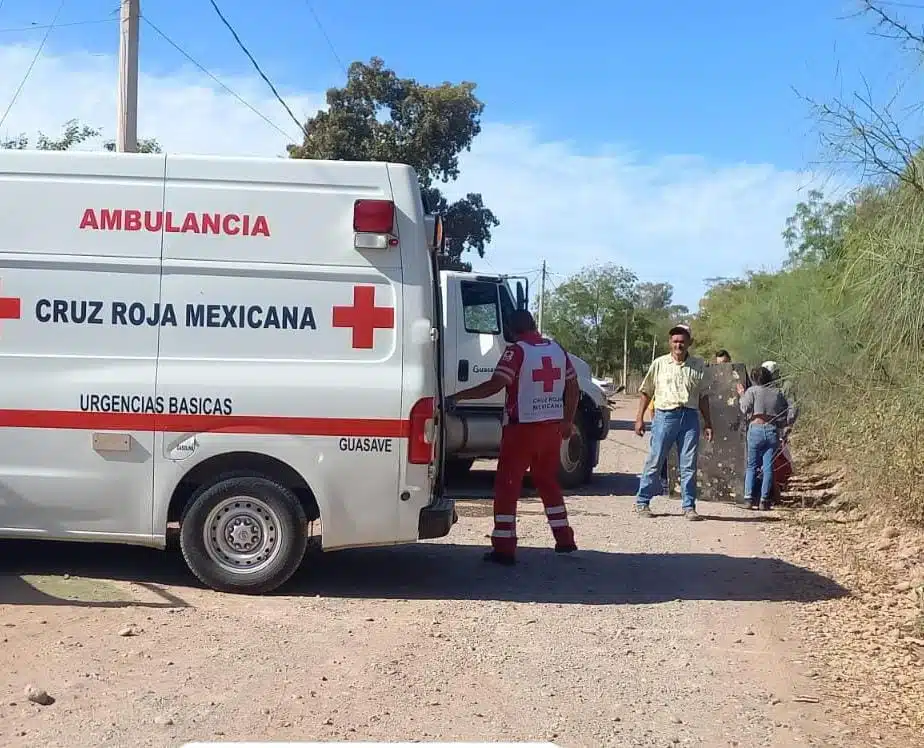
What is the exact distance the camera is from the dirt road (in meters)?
4.66

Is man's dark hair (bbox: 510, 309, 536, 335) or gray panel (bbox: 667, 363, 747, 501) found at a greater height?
man's dark hair (bbox: 510, 309, 536, 335)

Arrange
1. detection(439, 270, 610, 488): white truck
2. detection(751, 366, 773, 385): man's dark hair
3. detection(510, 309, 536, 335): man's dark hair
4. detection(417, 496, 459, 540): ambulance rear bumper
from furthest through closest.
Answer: detection(439, 270, 610, 488): white truck
detection(751, 366, 773, 385): man's dark hair
detection(510, 309, 536, 335): man's dark hair
detection(417, 496, 459, 540): ambulance rear bumper

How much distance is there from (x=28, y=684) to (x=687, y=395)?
692 centimetres

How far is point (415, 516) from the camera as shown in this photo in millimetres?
6703

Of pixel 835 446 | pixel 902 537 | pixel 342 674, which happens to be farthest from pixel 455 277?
pixel 342 674

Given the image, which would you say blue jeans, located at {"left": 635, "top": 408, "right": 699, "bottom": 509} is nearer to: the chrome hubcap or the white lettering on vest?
the white lettering on vest

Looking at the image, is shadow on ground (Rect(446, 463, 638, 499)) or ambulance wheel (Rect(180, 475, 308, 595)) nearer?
ambulance wheel (Rect(180, 475, 308, 595))

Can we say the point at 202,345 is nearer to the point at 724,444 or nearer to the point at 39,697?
the point at 39,697

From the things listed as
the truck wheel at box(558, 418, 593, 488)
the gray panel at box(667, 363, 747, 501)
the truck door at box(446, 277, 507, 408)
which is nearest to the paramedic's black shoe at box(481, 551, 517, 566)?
the truck door at box(446, 277, 507, 408)

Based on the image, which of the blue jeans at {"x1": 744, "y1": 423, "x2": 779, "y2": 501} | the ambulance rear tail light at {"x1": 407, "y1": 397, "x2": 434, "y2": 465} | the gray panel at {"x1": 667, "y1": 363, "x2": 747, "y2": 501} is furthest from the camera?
the gray panel at {"x1": 667, "y1": 363, "x2": 747, "y2": 501}

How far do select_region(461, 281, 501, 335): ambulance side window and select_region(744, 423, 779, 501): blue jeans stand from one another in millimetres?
3157

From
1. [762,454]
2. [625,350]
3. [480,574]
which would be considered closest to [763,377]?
[762,454]

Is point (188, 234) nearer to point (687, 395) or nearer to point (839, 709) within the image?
point (839, 709)

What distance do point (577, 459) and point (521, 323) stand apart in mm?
5277
